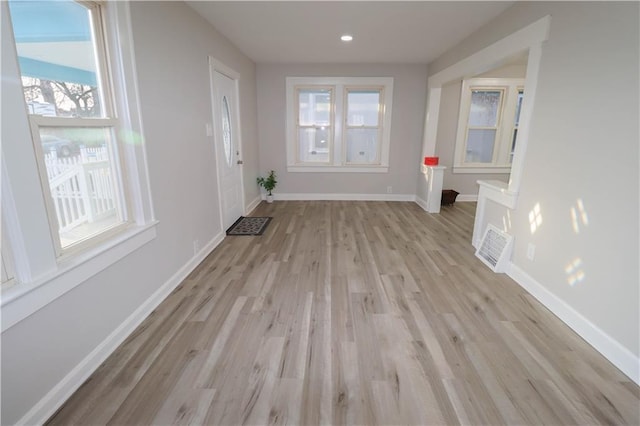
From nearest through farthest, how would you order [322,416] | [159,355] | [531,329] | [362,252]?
[322,416], [159,355], [531,329], [362,252]

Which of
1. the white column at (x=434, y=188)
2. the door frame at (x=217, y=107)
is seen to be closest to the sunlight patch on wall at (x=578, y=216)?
the white column at (x=434, y=188)

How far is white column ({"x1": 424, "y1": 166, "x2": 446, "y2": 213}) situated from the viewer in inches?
201

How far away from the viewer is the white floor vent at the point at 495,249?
296cm

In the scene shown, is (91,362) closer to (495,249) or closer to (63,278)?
(63,278)

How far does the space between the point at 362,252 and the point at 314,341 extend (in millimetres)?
1632

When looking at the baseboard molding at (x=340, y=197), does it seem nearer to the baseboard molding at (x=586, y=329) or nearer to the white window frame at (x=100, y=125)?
the baseboard molding at (x=586, y=329)

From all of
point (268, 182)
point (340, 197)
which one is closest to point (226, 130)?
point (268, 182)

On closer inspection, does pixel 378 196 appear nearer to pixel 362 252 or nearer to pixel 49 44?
pixel 362 252

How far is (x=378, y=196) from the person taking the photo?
6.12 m

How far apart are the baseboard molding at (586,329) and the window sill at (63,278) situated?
10.2ft

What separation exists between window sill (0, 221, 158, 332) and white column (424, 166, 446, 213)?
4418mm

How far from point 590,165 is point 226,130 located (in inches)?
152

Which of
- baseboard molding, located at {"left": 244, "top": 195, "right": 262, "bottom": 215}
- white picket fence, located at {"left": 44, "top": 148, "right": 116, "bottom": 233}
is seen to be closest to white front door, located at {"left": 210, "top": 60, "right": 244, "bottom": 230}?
baseboard molding, located at {"left": 244, "top": 195, "right": 262, "bottom": 215}

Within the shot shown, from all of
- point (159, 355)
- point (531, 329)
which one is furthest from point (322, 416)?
point (531, 329)
